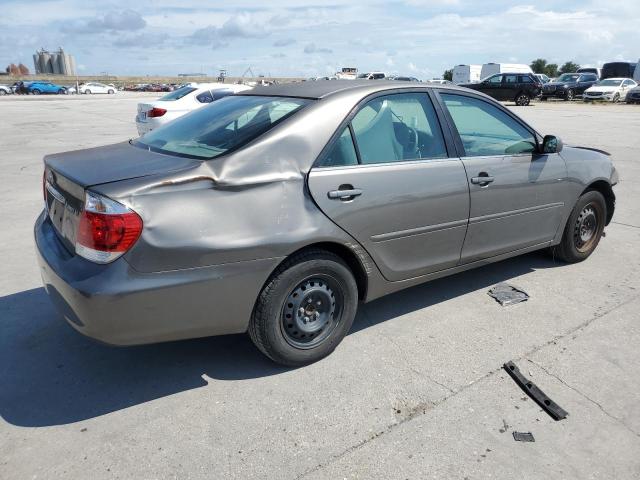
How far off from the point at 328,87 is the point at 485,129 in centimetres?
136

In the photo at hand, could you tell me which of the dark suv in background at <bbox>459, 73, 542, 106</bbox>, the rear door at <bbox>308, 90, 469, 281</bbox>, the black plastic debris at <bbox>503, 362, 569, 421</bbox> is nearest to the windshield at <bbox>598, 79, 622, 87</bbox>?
the dark suv in background at <bbox>459, 73, 542, 106</bbox>

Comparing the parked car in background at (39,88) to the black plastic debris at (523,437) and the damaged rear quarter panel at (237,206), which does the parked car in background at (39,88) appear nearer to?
the damaged rear quarter panel at (237,206)

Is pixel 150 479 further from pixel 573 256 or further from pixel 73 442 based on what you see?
pixel 573 256

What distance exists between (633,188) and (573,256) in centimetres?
425

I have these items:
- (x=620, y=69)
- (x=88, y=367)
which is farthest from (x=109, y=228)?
(x=620, y=69)

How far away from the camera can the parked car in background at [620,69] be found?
132ft

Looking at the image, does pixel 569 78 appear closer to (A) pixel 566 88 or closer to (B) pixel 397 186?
(A) pixel 566 88

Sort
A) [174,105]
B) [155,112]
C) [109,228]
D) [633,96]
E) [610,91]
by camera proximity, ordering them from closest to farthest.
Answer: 1. [109,228]
2. [155,112]
3. [174,105]
4. [633,96]
5. [610,91]

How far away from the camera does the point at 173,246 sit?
2.52 m

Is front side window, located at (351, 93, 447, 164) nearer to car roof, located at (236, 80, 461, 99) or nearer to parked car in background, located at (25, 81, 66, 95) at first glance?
car roof, located at (236, 80, 461, 99)

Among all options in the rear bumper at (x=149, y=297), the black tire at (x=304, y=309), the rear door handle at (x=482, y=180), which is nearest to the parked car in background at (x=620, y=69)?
the rear door handle at (x=482, y=180)

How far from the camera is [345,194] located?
3029 millimetres

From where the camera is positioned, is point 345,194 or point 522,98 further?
point 522,98

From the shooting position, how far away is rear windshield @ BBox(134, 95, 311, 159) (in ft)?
9.93
